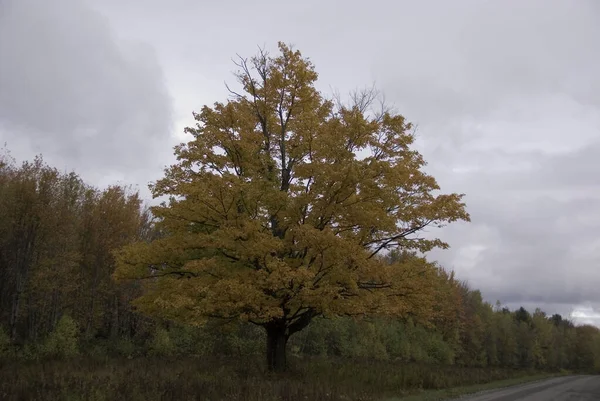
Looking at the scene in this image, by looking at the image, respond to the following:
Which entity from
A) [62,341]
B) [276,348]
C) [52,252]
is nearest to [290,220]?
[276,348]

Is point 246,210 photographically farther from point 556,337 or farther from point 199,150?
point 556,337

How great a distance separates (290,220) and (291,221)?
55 millimetres

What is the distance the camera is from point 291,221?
15.7 metres

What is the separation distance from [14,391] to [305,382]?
9.01 meters

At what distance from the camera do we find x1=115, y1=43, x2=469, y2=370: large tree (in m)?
14.5

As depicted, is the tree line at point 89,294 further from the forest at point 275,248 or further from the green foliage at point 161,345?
the forest at point 275,248

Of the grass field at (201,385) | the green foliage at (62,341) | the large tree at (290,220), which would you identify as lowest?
the grass field at (201,385)

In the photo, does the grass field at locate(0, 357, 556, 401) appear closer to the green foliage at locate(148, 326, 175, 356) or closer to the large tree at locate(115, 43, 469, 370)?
the large tree at locate(115, 43, 469, 370)

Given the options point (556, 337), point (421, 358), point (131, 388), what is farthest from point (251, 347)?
point (556, 337)

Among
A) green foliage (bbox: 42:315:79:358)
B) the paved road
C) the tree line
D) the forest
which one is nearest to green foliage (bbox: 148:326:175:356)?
the tree line

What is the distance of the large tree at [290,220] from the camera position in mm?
14461

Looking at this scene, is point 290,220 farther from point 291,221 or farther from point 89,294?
point 89,294

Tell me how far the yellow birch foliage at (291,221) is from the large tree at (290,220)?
0.05 metres

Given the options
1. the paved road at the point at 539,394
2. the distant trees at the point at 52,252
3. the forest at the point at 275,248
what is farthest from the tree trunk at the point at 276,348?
the distant trees at the point at 52,252
